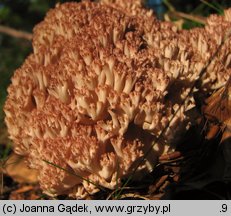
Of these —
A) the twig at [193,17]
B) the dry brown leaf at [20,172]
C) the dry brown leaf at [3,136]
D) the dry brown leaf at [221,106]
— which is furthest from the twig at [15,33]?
the dry brown leaf at [221,106]

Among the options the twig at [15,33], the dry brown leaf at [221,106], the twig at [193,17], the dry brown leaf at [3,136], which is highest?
the twig at [15,33]

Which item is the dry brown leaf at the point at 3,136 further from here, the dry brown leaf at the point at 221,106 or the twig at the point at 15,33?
the dry brown leaf at the point at 221,106

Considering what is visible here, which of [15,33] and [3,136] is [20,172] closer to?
[3,136]

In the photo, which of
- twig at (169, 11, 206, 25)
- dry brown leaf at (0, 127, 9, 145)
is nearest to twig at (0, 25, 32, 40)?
dry brown leaf at (0, 127, 9, 145)

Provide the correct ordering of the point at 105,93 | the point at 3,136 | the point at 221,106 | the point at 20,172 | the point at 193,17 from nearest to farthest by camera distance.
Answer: the point at 105,93 → the point at 221,106 → the point at 20,172 → the point at 193,17 → the point at 3,136

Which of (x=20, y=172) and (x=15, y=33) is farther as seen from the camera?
(x=15, y=33)

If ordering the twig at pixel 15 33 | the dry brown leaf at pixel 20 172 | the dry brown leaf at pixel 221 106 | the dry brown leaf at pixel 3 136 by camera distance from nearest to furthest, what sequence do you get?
the dry brown leaf at pixel 221 106
the dry brown leaf at pixel 20 172
the dry brown leaf at pixel 3 136
the twig at pixel 15 33

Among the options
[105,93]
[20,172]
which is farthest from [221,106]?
[20,172]
